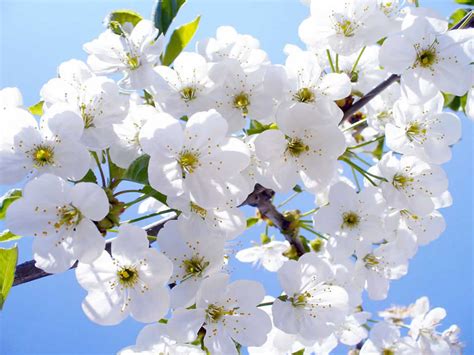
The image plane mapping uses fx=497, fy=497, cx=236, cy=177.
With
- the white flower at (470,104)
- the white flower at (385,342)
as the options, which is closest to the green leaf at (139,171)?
the white flower at (470,104)

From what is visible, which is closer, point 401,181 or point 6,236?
point 6,236

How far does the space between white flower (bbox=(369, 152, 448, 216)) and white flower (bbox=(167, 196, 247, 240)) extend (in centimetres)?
59

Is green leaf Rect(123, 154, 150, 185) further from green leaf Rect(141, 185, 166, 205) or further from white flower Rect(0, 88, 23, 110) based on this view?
white flower Rect(0, 88, 23, 110)

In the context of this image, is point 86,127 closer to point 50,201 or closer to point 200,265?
point 50,201

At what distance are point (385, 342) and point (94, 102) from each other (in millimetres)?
1694

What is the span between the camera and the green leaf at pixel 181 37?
1.79m

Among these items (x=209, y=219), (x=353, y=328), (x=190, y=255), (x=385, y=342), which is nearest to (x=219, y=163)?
(x=209, y=219)

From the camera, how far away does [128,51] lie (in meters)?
1.69

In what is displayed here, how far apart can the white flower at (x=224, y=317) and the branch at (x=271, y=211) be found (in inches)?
15.9

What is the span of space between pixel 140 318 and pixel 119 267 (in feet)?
0.51

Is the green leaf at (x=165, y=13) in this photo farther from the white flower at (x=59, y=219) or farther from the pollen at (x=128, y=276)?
the pollen at (x=128, y=276)

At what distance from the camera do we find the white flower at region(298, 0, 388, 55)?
1650 mm

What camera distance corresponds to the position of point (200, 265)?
4.76 ft

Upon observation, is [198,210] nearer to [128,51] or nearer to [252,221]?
[128,51]
